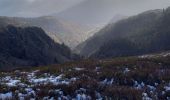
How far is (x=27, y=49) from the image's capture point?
470 feet

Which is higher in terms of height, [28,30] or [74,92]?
[28,30]

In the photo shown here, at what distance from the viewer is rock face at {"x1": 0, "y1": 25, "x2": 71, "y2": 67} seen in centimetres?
12749

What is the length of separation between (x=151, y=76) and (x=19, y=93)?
306 inches

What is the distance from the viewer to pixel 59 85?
1579cm

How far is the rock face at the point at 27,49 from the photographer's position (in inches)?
5019

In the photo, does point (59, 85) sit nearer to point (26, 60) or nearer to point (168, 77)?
point (168, 77)

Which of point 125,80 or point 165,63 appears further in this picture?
point 165,63

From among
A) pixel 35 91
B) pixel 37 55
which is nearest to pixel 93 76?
pixel 35 91

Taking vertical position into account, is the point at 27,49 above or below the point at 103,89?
above

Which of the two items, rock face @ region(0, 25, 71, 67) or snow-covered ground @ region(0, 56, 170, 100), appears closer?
snow-covered ground @ region(0, 56, 170, 100)

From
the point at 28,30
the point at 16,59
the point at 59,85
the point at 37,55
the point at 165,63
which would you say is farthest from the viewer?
the point at 28,30

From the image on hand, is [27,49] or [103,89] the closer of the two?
[103,89]

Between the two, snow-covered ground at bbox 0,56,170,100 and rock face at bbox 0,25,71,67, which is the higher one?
rock face at bbox 0,25,71,67

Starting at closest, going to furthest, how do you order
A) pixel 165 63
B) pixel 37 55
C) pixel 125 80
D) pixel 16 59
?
pixel 125 80, pixel 165 63, pixel 16 59, pixel 37 55
